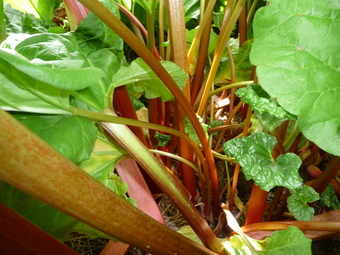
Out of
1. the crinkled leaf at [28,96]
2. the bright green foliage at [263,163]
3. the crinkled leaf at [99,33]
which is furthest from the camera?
the crinkled leaf at [99,33]

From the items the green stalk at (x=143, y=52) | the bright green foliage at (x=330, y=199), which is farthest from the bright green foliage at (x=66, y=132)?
the bright green foliage at (x=330, y=199)

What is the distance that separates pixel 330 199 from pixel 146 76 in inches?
17.1

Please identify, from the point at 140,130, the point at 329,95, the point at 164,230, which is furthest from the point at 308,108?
the point at 140,130

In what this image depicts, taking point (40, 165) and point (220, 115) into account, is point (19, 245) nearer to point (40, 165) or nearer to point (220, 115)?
point (40, 165)

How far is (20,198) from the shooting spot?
493mm

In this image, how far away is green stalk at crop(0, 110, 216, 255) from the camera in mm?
295

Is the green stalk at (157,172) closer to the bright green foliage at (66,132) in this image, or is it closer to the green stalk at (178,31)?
the bright green foliage at (66,132)

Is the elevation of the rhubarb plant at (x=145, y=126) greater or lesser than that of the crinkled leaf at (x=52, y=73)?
lesser

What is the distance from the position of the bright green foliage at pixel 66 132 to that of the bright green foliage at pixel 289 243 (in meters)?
0.30

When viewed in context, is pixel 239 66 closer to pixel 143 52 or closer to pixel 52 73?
pixel 143 52

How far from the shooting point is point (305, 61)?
0.47 m

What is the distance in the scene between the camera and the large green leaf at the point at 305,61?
1.53 ft

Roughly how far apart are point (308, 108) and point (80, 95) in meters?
0.29

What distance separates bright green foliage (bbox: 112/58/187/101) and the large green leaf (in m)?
0.12
